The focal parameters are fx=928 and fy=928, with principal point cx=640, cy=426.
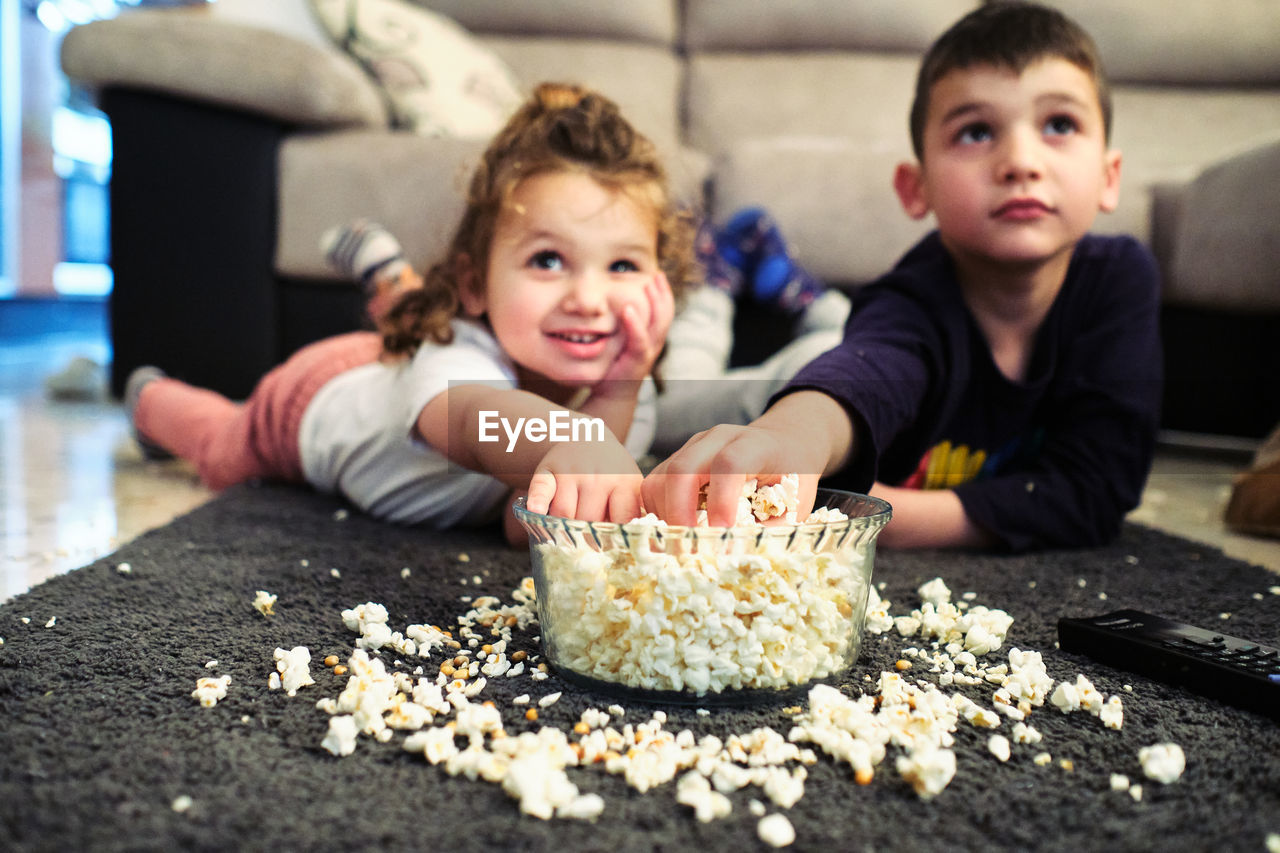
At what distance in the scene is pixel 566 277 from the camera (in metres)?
0.99

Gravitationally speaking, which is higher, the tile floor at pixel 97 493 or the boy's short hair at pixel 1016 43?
the boy's short hair at pixel 1016 43

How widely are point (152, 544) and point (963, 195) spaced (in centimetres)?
91

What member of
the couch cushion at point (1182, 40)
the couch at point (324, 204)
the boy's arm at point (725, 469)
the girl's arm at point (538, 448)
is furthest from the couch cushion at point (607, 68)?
the boy's arm at point (725, 469)

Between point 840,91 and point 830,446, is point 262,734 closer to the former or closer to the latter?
point 830,446

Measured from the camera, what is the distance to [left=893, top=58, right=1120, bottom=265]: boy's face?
99 cm

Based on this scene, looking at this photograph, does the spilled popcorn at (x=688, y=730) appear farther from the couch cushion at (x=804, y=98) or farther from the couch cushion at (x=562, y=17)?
the couch cushion at (x=562, y=17)

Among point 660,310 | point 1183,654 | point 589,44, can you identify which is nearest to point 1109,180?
point 660,310

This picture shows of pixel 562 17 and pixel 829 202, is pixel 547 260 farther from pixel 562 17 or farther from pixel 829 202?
pixel 562 17

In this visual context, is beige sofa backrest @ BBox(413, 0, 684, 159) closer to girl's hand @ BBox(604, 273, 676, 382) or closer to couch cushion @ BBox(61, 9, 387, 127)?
couch cushion @ BBox(61, 9, 387, 127)

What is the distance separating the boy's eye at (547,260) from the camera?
1.00 metres

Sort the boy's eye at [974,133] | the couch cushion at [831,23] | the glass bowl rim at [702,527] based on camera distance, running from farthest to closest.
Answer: the couch cushion at [831,23]
the boy's eye at [974,133]
the glass bowl rim at [702,527]

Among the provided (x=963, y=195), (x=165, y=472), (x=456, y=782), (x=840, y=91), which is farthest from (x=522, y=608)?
(x=840, y=91)

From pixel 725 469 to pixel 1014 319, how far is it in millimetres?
692

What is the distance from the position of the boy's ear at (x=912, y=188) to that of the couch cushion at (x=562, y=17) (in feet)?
5.13
